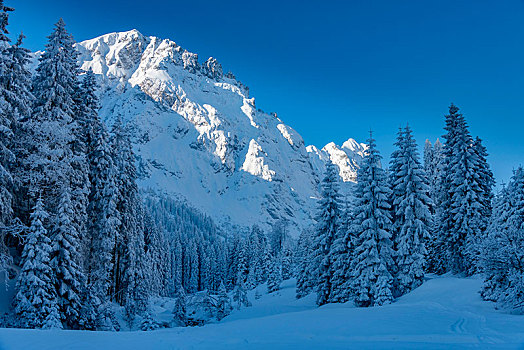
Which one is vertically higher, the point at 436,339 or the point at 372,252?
the point at 372,252

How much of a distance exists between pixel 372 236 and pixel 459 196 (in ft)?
26.2

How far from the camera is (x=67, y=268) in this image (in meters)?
18.4

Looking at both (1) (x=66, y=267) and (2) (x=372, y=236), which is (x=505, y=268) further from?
(1) (x=66, y=267)

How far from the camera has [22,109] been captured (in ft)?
60.6

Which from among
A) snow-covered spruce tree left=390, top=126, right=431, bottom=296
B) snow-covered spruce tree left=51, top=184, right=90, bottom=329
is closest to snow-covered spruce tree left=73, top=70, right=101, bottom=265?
snow-covered spruce tree left=51, top=184, right=90, bottom=329

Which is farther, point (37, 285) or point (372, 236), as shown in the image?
point (372, 236)

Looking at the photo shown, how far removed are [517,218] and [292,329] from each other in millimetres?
17567

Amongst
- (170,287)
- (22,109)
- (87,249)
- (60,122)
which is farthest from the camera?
(170,287)

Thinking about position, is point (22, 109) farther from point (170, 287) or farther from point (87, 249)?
point (170, 287)

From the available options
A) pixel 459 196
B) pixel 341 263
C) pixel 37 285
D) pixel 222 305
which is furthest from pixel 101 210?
pixel 459 196

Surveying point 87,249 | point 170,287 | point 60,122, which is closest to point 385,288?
point 87,249

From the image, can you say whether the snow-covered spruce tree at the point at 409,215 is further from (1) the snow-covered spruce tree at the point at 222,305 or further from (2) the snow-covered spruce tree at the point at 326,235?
(1) the snow-covered spruce tree at the point at 222,305

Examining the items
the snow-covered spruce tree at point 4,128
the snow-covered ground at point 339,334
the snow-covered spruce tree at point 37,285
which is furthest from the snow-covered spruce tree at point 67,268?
the snow-covered ground at point 339,334

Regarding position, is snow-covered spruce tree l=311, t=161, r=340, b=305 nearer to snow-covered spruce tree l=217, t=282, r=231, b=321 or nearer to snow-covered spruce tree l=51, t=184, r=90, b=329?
snow-covered spruce tree l=217, t=282, r=231, b=321
